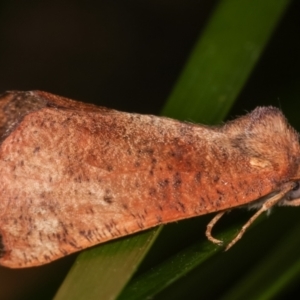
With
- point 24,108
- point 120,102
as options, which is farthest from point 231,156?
point 120,102

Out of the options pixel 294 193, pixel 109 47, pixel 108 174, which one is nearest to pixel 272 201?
pixel 294 193

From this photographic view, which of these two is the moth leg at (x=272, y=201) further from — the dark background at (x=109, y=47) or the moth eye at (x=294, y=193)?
the dark background at (x=109, y=47)

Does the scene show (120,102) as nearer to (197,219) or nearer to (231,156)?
(197,219)

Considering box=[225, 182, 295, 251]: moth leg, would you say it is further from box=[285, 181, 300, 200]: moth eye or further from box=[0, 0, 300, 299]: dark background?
box=[0, 0, 300, 299]: dark background

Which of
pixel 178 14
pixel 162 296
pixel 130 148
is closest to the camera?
pixel 130 148

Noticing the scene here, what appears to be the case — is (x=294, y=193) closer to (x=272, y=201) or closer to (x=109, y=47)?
(x=272, y=201)
